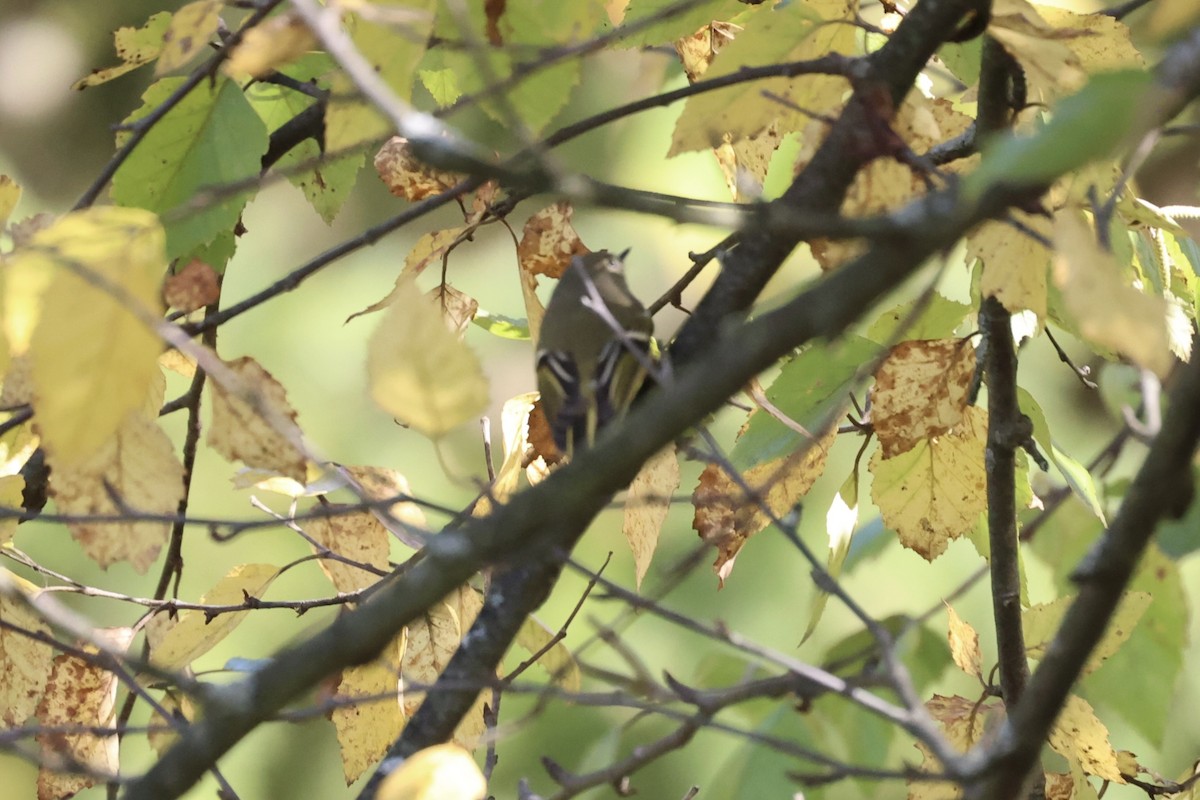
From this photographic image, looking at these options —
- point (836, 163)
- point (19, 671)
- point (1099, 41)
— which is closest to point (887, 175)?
point (836, 163)

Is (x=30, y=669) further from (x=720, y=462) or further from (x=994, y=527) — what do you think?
(x=994, y=527)

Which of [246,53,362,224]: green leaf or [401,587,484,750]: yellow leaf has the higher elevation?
[246,53,362,224]: green leaf

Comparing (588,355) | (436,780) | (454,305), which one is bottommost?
(436,780)

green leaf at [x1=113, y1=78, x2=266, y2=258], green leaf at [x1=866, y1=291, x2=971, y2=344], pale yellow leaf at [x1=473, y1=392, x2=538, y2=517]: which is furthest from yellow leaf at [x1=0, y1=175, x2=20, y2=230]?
Answer: green leaf at [x1=866, y1=291, x2=971, y2=344]

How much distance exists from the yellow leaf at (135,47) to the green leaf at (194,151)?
2.5 inches

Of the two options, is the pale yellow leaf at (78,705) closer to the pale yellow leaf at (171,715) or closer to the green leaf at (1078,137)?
the pale yellow leaf at (171,715)

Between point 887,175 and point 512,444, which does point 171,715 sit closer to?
point 512,444

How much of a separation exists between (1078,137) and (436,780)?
0.38m

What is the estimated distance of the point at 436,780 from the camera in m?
0.52

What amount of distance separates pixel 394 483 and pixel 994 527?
44 cm

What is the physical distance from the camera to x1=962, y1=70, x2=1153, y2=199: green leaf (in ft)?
1.00

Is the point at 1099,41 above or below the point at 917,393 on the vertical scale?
above

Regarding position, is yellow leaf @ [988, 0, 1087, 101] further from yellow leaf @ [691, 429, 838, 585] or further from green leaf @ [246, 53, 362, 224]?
green leaf @ [246, 53, 362, 224]

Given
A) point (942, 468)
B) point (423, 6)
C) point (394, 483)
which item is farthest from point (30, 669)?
point (942, 468)
